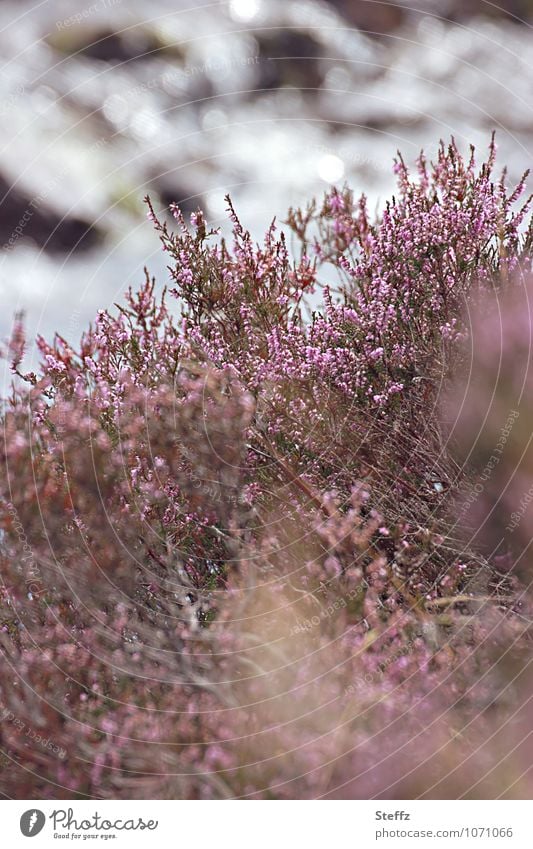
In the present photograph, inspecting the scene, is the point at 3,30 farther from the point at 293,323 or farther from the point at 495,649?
the point at 495,649

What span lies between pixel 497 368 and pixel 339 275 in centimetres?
113

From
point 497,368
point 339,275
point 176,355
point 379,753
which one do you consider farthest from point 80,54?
Result: point 379,753

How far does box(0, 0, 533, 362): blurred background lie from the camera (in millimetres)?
2182
